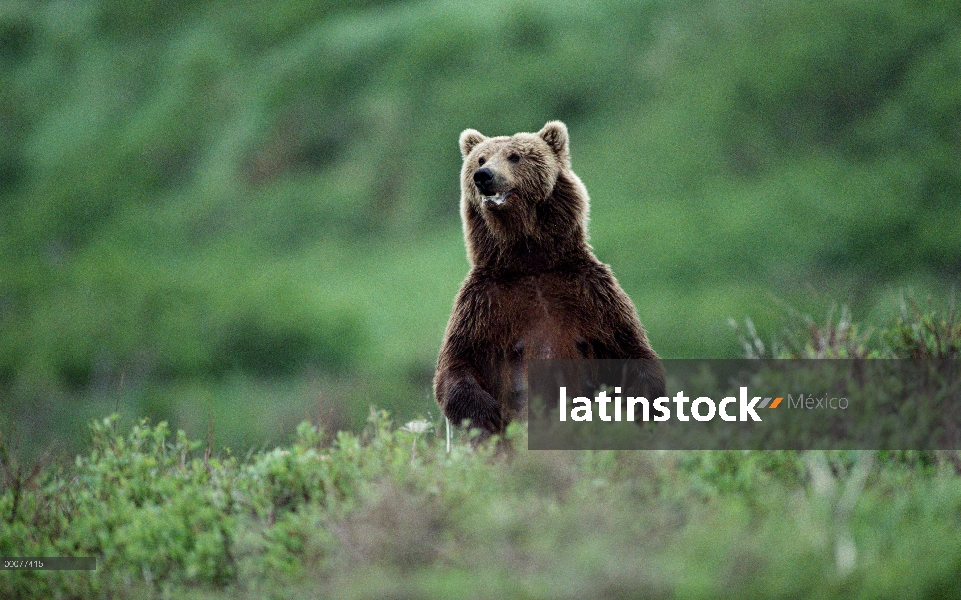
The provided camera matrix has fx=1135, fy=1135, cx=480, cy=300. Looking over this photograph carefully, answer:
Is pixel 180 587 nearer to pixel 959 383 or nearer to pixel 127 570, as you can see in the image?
pixel 127 570

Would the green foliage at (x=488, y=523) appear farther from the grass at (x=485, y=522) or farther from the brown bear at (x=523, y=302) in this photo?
the brown bear at (x=523, y=302)

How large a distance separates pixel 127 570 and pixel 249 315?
2466 centimetres

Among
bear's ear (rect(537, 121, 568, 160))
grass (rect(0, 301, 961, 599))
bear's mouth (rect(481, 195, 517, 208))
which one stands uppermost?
bear's ear (rect(537, 121, 568, 160))

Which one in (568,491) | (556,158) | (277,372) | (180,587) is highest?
(277,372)

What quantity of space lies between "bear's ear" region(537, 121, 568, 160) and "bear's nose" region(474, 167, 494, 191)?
66cm

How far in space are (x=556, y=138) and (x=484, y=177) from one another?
729mm

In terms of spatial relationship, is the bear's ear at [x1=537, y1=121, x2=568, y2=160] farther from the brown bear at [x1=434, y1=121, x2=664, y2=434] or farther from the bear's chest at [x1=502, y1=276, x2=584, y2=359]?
the bear's chest at [x1=502, y1=276, x2=584, y2=359]

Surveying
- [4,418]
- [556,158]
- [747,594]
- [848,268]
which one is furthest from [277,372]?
[747,594]

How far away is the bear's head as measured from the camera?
5523 millimetres

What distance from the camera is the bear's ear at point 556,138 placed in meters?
5.96

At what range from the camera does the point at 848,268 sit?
71.5 ft

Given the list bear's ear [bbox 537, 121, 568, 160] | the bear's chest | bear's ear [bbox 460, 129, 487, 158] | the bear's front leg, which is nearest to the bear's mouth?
the bear's chest

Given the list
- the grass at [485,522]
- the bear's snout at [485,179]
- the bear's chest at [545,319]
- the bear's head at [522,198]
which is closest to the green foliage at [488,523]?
the grass at [485,522]

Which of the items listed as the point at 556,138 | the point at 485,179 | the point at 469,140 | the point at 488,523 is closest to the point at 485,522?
the point at 488,523
